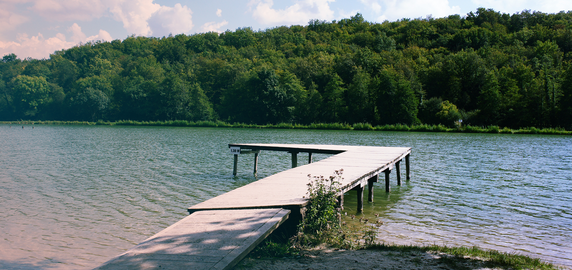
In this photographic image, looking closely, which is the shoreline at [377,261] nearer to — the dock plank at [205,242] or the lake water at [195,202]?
the dock plank at [205,242]

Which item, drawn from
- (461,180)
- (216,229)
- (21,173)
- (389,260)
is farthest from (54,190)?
(461,180)

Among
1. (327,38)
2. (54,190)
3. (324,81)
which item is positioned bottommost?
(54,190)

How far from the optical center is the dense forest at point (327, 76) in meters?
57.9

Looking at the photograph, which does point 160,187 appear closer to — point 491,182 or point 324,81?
point 491,182

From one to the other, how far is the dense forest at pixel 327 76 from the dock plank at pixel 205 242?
53.7 metres

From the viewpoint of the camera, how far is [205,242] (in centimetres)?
484

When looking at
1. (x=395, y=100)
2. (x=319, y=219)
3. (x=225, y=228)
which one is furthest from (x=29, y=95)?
(x=319, y=219)

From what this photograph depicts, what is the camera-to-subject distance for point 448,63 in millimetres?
64188

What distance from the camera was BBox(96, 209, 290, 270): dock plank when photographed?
4.27 m

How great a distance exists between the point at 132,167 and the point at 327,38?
8749 cm

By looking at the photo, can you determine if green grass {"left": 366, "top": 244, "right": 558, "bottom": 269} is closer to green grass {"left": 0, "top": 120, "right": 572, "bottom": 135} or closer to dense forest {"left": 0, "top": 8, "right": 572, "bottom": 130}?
green grass {"left": 0, "top": 120, "right": 572, "bottom": 135}

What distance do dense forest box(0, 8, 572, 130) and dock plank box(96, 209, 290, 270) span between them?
53687 millimetres

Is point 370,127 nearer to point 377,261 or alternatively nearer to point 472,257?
point 472,257

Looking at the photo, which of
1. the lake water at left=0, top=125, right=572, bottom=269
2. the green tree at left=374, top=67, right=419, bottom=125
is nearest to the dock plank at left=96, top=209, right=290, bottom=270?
the lake water at left=0, top=125, right=572, bottom=269
